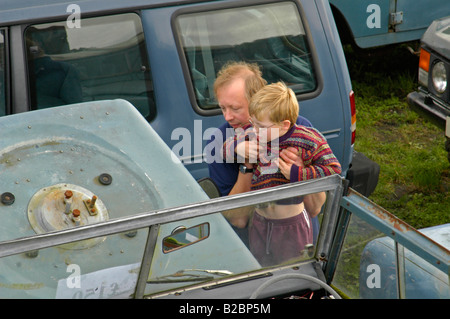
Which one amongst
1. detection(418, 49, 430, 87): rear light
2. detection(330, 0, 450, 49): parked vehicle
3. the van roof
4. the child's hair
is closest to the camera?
the child's hair

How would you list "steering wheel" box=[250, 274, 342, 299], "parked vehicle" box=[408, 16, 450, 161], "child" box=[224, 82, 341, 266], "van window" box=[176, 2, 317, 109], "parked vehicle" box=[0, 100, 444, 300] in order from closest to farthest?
1. "parked vehicle" box=[0, 100, 444, 300]
2. "steering wheel" box=[250, 274, 342, 299]
3. "child" box=[224, 82, 341, 266]
4. "van window" box=[176, 2, 317, 109]
5. "parked vehicle" box=[408, 16, 450, 161]

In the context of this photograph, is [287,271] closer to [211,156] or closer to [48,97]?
[211,156]

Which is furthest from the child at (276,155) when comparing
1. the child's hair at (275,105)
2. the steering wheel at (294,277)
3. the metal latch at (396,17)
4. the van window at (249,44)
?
the metal latch at (396,17)

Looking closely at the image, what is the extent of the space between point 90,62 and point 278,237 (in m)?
1.77

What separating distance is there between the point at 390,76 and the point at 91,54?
4.11m

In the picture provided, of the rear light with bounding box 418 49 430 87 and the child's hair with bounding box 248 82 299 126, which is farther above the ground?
the child's hair with bounding box 248 82 299 126

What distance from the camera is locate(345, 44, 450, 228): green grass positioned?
4.77 meters

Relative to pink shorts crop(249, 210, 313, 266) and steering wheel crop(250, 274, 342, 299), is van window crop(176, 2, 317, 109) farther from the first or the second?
steering wheel crop(250, 274, 342, 299)

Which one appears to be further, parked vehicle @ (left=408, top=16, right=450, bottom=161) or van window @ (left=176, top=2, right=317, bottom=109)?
parked vehicle @ (left=408, top=16, right=450, bottom=161)

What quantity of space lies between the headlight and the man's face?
89.4 inches

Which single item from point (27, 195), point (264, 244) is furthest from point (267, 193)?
point (27, 195)

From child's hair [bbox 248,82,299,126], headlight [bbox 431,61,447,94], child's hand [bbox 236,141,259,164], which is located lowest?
headlight [bbox 431,61,447,94]

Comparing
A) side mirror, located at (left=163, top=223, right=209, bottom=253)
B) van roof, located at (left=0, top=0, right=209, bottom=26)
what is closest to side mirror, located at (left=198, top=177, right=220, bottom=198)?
side mirror, located at (left=163, top=223, right=209, bottom=253)

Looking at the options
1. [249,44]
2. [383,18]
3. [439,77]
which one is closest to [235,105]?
[249,44]
